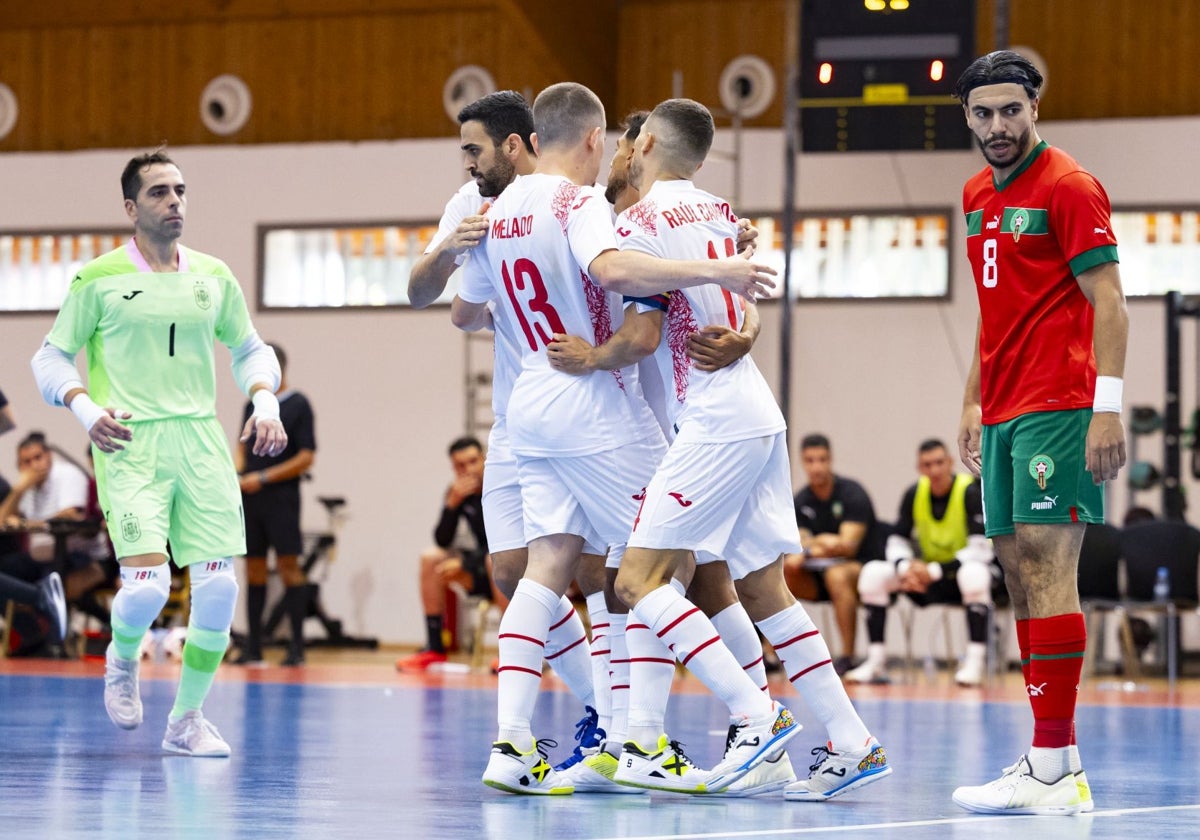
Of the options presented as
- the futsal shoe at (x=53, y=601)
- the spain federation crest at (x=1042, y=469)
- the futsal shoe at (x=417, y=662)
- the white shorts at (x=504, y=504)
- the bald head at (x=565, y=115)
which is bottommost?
the futsal shoe at (x=417, y=662)

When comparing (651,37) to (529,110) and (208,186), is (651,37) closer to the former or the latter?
(208,186)

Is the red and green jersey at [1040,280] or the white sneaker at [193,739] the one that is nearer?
the red and green jersey at [1040,280]

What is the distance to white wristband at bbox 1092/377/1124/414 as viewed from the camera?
4234mm

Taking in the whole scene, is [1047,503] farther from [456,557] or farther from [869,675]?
[456,557]

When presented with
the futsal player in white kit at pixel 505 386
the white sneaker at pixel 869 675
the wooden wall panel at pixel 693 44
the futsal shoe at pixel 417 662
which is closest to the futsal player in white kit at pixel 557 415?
the futsal player in white kit at pixel 505 386

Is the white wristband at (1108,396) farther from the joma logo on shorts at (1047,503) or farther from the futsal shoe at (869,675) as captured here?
the futsal shoe at (869,675)

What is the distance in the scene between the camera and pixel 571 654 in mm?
5262

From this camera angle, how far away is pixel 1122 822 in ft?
14.0

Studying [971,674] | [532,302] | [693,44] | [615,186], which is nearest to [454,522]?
[971,674]

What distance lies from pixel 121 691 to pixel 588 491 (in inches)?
79.9

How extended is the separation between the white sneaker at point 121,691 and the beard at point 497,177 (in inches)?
78.8

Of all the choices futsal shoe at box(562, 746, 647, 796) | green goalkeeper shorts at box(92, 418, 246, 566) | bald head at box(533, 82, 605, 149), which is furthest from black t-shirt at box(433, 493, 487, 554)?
bald head at box(533, 82, 605, 149)

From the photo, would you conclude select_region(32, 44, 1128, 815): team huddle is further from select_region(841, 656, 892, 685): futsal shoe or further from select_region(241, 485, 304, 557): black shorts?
select_region(241, 485, 304, 557): black shorts

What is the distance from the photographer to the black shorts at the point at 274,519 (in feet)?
37.0
